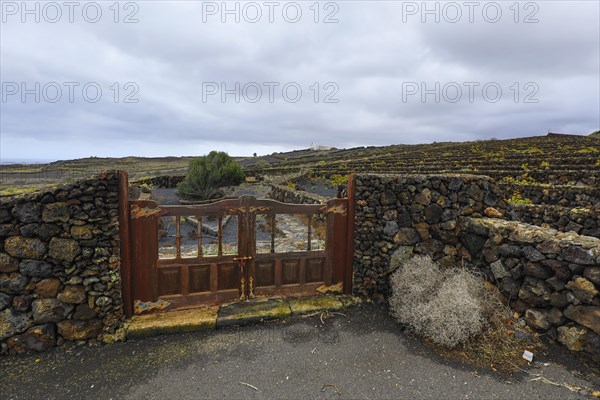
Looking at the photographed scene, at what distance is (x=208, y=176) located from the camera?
17.7 meters

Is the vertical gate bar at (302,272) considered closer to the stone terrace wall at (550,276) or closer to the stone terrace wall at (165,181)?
the stone terrace wall at (550,276)

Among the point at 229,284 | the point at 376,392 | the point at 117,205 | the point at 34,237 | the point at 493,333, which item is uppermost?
the point at 117,205

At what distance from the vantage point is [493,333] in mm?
3793

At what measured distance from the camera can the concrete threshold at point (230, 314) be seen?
404cm

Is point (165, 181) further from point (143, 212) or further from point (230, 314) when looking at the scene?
point (230, 314)

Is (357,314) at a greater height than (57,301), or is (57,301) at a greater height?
(57,301)

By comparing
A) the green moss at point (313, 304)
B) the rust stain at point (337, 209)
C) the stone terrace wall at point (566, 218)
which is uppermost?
the rust stain at point (337, 209)

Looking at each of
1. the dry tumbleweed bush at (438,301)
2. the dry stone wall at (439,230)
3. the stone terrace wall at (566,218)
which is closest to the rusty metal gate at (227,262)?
the dry stone wall at (439,230)

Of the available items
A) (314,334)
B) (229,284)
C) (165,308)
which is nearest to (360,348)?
(314,334)

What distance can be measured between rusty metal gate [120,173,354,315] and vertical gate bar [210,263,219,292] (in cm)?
1

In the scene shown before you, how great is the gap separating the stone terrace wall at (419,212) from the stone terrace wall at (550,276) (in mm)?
442

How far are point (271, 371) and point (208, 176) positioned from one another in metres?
15.6

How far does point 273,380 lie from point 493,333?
9.28 ft

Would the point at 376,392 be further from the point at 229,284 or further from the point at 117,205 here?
the point at 117,205
